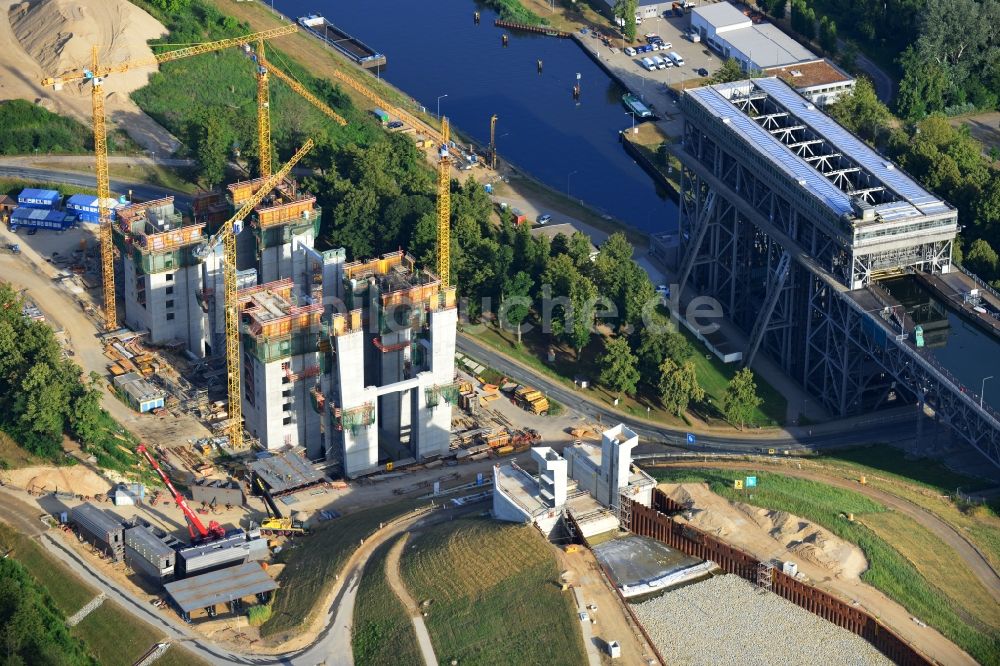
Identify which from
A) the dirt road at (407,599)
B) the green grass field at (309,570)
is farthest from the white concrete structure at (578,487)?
the green grass field at (309,570)

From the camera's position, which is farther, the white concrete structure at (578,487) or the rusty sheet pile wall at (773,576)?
the white concrete structure at (578,487)

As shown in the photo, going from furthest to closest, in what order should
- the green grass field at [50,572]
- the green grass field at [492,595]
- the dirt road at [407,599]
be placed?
the green grass field at [50,572]
the dirt road at [407,599]
the green grass field at [492,595]

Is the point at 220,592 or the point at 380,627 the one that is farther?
the point at 220,592

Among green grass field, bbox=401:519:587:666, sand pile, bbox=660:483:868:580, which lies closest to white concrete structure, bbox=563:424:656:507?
sand pile, bbox=660:483:868:580

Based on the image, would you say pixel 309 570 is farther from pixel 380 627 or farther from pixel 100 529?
pixel 100 529

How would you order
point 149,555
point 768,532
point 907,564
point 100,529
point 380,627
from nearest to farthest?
point 380,627 → point 149,555 → point 907,564 → point 100,529 → point 768,532

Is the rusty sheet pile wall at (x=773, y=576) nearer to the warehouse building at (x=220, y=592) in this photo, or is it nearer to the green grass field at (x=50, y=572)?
the warehouse building at (x=220, y=592)

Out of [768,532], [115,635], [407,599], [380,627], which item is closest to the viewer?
[380,627]

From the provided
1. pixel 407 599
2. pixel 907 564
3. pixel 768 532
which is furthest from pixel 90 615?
pixel 907 564
